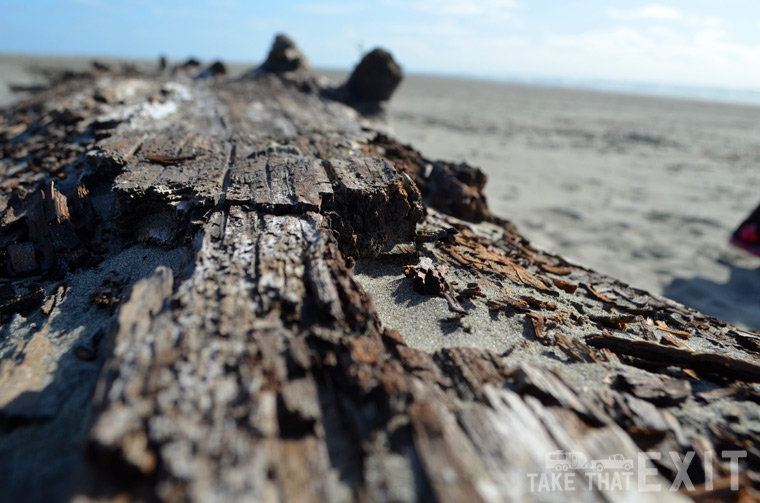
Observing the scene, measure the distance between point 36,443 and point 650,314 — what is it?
305 centimetres

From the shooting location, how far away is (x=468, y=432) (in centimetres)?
141

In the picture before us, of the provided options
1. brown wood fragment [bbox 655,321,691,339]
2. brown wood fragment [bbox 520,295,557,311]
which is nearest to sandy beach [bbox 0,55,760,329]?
brown wood fragment [bbox 655,321,691,339]

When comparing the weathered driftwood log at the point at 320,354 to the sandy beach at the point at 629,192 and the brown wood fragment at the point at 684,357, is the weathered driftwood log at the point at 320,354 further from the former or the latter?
the sandy beach at the point at 629,192

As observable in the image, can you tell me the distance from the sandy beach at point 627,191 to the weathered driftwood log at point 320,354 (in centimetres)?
237

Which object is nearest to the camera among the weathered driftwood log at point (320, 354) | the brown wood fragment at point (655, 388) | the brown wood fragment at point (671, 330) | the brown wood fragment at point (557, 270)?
the weathered driftwood log at point (320, 354)

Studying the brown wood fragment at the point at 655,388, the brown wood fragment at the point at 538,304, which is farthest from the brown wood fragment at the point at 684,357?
the brown wood fragment at the point at 538,304

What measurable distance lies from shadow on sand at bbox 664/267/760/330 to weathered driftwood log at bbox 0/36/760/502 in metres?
2.44

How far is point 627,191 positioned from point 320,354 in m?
8.64

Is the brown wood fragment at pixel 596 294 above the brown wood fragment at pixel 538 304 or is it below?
below

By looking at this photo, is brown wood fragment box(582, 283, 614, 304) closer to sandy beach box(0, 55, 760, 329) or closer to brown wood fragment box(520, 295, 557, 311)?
brown wood fragment box(520, 295, 557, 311)

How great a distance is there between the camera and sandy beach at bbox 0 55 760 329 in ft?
17.3

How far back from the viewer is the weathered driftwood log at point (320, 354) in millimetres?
1263

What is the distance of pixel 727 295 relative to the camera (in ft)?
16.1

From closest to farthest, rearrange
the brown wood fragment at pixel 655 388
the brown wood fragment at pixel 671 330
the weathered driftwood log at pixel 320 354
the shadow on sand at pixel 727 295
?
the weathered driftwood log at pixel 320 354
the brown wood fragment at pixel 655 388
the brown wood fragment at pixel 671 330
the shadow on sand at pixel 727 295
